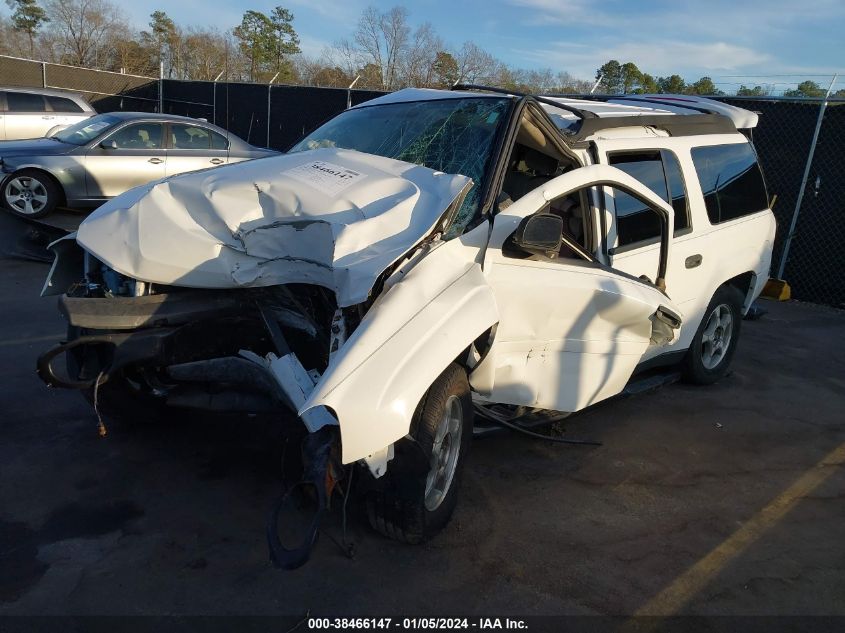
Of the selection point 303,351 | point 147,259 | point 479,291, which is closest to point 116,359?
point 147,259

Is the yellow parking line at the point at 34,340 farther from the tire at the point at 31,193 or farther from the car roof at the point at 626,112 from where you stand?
the tire at the point at 31,193

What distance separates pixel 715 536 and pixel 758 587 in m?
0.45

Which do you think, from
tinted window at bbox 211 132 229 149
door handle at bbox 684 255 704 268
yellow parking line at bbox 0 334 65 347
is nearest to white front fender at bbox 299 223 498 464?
door handle at bbox 684 255 704 268

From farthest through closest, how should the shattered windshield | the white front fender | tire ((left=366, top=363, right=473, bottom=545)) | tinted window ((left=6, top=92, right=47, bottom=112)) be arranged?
tinted window ((left=6, top=92, right=47, bottom=112))
the shattered windshield
tire ((left=366, top=363, right=473, bottom=545))
the white front fender

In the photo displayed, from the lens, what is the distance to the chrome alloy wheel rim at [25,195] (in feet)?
31.4

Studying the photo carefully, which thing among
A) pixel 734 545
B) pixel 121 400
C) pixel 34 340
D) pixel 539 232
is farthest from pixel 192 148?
pixel 734 545

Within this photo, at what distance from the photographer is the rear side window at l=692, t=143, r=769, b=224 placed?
17.8 feet

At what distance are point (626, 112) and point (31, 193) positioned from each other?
8123 mm

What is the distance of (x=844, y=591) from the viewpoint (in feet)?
10.8

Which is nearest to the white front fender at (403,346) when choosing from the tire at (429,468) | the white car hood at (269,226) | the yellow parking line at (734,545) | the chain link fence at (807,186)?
the white car hood at (269,226)

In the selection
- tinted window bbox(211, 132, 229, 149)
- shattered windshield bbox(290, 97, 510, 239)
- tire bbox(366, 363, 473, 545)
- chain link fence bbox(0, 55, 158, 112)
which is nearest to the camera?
tire bbox(366, 363, 473, 545)

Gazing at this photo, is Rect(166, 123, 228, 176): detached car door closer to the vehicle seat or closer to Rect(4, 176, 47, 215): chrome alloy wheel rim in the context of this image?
Rect(4, 176, 47, 215): chrome alloy wheel rim

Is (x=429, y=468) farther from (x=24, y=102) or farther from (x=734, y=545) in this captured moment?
(x=24, y=102)

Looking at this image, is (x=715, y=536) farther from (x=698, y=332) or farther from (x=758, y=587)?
(x=698, y=332)
